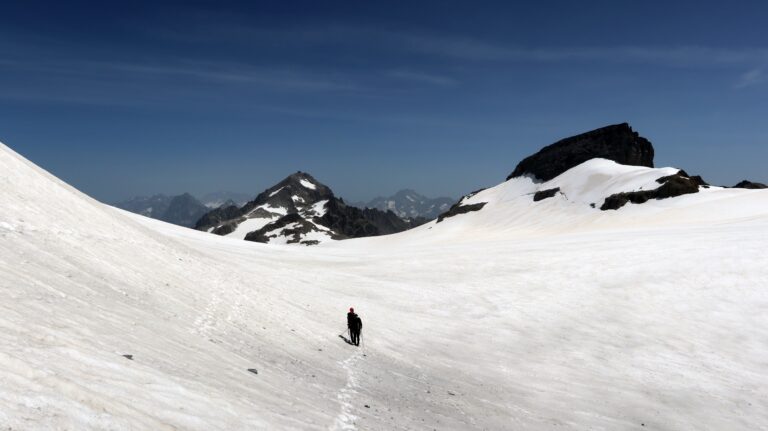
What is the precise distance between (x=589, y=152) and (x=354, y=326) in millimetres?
123789

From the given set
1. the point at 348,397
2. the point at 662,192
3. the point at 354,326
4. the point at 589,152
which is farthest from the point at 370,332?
the point at 589,152

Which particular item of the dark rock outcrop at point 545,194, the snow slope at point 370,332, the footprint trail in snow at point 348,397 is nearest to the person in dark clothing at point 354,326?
the snow slope at point 370,332

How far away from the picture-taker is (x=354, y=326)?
21531 mm

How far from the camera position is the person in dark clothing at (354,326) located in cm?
2122

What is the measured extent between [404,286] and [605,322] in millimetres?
14299

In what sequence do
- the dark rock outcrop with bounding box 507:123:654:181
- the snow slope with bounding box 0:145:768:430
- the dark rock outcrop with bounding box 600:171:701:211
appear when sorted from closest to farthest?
the snow slope with bounding box 0:145:768:430 → the dark rock outcrop with bounding box 600:171:701:211 → the dark rock outcrop with bounding box 507:123:654:181

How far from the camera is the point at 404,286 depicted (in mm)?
36375

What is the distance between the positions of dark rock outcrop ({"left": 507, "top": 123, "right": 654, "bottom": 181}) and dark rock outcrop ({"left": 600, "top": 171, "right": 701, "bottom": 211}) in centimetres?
3588

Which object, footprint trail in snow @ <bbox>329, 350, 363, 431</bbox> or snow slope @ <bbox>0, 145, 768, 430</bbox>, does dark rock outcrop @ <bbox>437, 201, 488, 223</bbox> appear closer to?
snow slope @ <bbox>0, 145, 768, 430</bbox>

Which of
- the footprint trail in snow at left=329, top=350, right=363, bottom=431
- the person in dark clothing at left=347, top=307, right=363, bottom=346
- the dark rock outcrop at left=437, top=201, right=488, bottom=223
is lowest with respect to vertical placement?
the footprint trail in snow at left=329, top=350, right=363, bottom=431

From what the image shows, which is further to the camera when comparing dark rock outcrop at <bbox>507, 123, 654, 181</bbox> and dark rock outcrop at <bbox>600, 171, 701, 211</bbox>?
dark rock outcrop at <bbox>507, 123, 654, 181</bbox>

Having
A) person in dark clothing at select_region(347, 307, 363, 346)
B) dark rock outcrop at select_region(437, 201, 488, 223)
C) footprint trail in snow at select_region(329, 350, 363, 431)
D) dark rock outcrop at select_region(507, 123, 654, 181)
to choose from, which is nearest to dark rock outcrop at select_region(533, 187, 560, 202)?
dark rock outcrop at select_region(507, 123, 654, 181)

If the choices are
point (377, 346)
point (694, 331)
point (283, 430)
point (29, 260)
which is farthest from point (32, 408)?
point (694, 331)

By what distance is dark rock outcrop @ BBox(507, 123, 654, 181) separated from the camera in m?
126
